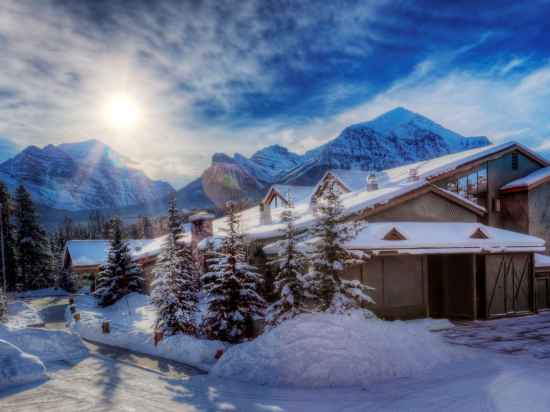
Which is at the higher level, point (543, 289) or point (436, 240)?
point (436, 240)

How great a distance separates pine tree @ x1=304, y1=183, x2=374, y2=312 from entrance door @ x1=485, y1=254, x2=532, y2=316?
8.19m

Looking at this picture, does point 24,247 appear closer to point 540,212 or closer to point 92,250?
point 92,250

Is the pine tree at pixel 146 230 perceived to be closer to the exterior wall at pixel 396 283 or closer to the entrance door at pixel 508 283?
the exterior wall at pixel 396 283

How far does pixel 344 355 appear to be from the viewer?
915 cm

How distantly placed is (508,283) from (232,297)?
40.8 ft

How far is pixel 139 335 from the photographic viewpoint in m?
15.6

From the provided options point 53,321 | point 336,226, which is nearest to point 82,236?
point 53,321

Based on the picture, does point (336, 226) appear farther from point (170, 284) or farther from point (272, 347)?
point (170, 284)

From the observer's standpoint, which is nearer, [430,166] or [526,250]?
[526,250]

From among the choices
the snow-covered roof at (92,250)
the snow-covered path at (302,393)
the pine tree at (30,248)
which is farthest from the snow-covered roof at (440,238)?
the pine tree at (30,248)

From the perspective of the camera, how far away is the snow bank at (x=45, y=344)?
39.7ft

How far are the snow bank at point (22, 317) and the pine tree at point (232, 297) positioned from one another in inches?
422

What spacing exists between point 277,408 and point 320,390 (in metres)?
1.35

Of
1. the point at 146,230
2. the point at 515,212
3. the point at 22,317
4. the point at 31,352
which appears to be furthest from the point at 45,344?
the point at 146,230
